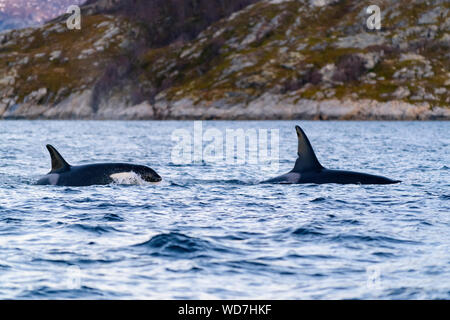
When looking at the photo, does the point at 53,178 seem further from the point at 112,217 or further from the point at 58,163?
the point at 112,217

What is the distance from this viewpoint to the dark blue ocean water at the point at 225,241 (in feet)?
46.5

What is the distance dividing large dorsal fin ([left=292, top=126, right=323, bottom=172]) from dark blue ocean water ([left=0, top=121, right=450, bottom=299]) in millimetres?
874

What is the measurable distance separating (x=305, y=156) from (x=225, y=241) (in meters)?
11.5

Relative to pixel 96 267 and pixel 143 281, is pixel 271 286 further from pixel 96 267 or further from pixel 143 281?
pixel 96 267

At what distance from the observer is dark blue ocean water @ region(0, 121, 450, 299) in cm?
1418

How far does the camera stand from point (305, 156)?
2948 cm

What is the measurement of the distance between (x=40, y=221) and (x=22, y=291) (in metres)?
8.25

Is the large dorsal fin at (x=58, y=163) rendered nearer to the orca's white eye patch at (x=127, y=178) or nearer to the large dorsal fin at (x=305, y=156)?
the orca's white eye patch at (x=127, y=178)

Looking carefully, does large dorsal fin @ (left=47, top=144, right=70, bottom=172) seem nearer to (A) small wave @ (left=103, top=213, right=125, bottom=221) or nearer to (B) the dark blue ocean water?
(B) the dark blue ocean water

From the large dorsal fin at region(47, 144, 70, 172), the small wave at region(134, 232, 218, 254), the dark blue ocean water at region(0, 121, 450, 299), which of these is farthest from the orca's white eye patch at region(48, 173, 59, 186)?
the small wave at region(134, 232, 218, 254)

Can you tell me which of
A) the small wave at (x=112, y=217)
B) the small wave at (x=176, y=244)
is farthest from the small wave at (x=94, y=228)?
the small wave at (x=176, y=244)

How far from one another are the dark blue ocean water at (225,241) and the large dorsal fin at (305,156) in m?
0.87

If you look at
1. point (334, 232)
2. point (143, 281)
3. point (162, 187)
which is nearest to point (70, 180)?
point (162, 187)

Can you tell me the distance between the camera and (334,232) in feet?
66.5
